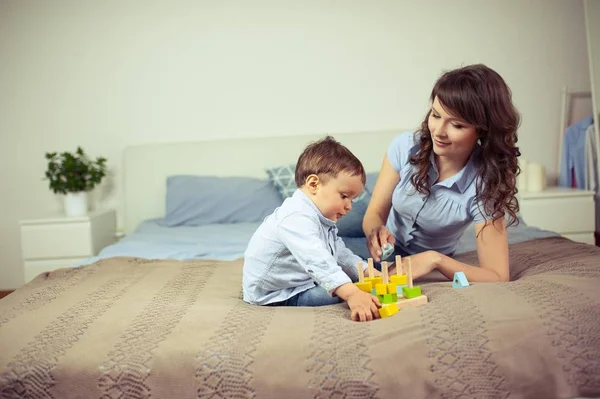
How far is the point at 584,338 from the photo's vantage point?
4.62 feet

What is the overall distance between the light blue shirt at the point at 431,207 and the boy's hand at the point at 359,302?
54 cm

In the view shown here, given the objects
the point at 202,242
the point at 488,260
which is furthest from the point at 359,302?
the point at 202,242

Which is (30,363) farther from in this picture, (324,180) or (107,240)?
(107,240)

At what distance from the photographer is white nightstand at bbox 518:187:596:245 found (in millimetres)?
3580

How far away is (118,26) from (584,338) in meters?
3.38

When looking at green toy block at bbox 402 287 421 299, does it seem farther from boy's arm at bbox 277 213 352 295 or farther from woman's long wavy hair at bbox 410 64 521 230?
woman's long wavy hair at bbox 410 64 521 230

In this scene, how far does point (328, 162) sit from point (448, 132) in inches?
15.3

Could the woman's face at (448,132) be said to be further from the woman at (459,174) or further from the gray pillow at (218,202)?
the gray pillow at (218,202)

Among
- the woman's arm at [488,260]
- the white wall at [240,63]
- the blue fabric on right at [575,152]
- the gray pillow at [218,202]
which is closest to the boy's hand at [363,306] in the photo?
the woman's arm at [488,260]

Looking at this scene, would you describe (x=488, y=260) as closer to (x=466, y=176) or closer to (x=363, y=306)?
(x=466, y=176)

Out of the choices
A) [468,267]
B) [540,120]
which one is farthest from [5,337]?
[540,120]

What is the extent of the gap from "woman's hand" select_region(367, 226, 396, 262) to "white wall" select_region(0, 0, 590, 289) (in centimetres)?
203

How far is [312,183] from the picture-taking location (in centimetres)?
181

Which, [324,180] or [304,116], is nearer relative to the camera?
[324,180]
